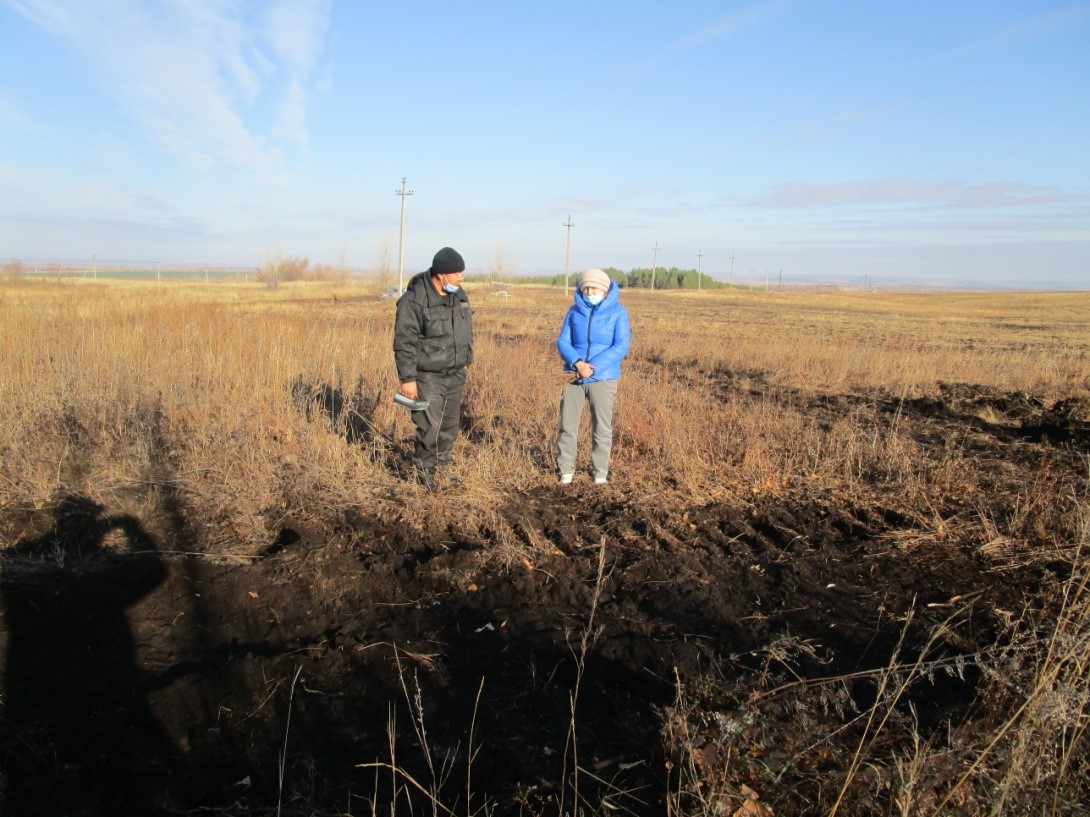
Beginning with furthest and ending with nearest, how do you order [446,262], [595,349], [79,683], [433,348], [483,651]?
[595,349] → [433,348] → [446,262] → [483,651] → [79,683]

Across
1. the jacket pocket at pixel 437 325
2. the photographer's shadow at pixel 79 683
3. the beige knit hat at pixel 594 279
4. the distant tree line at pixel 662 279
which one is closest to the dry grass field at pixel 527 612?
the photographer's shadow at pixel 79 683

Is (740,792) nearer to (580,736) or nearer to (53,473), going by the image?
(580,736)

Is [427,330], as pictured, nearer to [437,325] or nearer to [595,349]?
[437,325]

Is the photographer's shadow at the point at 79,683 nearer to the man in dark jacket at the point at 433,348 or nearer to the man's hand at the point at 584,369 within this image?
the man in dark jacket at the point at 433,348

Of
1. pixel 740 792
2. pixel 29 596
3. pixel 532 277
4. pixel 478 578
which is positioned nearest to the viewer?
pixel 740 792

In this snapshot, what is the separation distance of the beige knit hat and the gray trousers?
717 millimetres

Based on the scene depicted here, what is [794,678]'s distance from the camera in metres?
2.64

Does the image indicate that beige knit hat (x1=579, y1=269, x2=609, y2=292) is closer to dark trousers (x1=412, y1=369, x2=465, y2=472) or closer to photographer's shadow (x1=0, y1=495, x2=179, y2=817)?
dark trousers (x1=412, y1=369, x2=465, y2=472)

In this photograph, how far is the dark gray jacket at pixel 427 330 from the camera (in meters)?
4.71

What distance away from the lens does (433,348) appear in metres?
4.81

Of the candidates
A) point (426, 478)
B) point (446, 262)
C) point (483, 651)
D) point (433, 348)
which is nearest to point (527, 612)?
point (483, 651)

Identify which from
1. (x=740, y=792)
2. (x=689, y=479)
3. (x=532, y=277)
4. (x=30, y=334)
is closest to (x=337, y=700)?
(x=740, y=792)

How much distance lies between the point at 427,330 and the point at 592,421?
1.43 metres

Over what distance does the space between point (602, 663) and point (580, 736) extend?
449 millimetres
